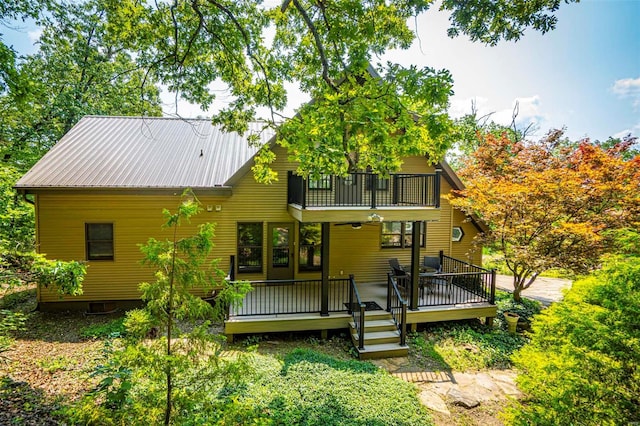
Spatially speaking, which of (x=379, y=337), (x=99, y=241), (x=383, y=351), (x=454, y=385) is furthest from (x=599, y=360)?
(x=99, y=241)

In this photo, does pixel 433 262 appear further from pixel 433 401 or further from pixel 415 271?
pixel 433 401

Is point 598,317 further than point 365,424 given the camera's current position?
No

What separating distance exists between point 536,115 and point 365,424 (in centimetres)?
3611

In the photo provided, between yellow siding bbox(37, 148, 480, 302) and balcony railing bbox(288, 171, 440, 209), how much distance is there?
0.78m

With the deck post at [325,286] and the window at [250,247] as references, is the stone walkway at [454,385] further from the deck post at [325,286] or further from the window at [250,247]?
the window at [250,247]

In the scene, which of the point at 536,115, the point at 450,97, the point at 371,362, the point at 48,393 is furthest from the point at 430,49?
the point at 536,115

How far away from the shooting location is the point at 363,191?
10.8 metres

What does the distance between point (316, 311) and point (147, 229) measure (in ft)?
20.5

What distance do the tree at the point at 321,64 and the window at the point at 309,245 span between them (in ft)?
9.71

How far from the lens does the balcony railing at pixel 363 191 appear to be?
9.87 meters

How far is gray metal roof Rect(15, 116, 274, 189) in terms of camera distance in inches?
384

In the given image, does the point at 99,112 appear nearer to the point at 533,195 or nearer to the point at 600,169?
the point at 533,195

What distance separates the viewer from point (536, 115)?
1219 inches

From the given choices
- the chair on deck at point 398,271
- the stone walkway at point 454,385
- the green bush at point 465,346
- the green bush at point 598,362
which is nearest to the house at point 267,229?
the chair on deck at point 398,271
